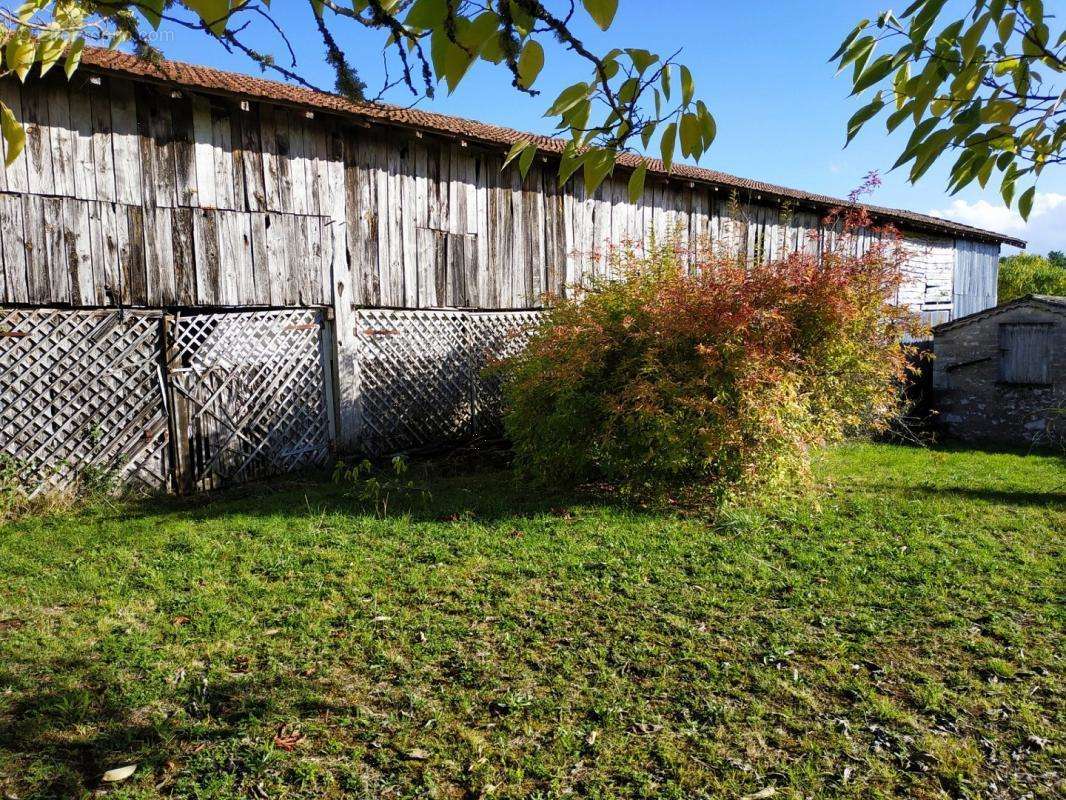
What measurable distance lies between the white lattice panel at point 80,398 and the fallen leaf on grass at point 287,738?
18.1ft

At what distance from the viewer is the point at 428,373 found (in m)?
10.3

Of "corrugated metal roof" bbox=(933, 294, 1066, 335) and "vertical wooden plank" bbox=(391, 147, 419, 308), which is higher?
"vertical wooden plank" bbox=(391, 147, 419, 308)

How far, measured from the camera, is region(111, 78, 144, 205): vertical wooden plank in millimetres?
7512

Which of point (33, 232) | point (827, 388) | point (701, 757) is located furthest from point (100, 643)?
point (827, 388)

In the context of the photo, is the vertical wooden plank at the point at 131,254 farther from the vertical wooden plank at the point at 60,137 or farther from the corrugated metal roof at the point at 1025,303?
the corrugated metal roof at the point at 1025,303

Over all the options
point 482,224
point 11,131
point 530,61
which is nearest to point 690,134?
point 530,61

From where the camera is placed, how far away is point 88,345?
294 inches

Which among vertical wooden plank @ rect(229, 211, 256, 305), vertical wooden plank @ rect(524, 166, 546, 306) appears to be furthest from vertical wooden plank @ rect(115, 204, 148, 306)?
vertical wooden plank @ rect(524, 166, 546, 306)

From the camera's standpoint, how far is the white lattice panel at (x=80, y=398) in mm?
7105

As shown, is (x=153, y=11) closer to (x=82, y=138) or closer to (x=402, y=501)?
(x=402, y=501)

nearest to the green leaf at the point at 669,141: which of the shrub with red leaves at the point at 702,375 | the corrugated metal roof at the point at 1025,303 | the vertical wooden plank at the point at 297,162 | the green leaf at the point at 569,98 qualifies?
the green leaf at the point at 569,98

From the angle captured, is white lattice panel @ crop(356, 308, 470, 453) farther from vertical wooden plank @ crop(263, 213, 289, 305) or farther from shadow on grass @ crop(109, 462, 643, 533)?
shadow on grass @ crop(109, 462, 643, 533)

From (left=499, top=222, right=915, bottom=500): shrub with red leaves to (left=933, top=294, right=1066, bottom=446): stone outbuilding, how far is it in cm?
553

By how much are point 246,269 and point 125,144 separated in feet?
5.78
